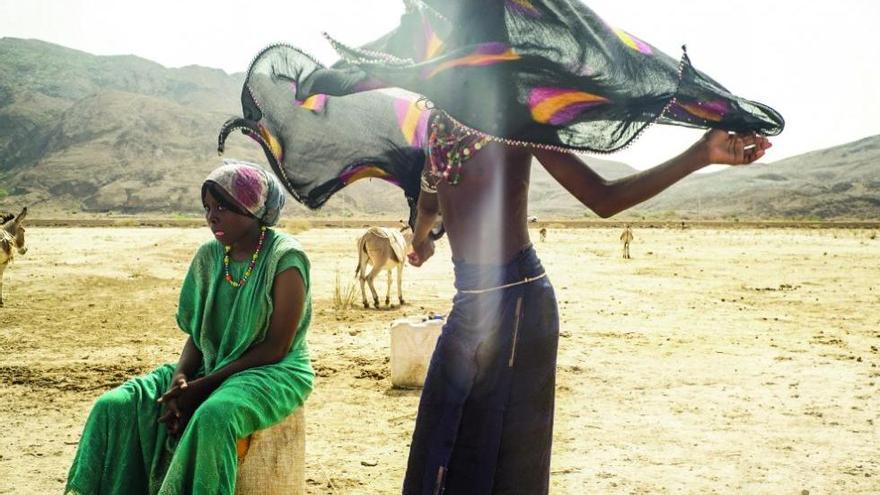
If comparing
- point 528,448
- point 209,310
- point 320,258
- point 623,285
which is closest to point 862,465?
point 528,448

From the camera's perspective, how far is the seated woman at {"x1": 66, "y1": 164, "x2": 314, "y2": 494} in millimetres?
3139

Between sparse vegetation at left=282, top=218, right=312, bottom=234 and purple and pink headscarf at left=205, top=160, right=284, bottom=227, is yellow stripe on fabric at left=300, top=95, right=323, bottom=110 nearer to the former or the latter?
purple and pink headscarf at left=205, top=160, right=284, bottom=227

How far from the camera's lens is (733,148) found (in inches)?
84.7

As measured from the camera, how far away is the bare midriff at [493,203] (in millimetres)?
2402

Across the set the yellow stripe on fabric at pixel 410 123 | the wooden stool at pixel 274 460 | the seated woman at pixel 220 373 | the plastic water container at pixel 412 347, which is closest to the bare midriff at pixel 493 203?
the yellow stripe on fabric at pixel 410 123

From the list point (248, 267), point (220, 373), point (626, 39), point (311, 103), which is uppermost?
point (626, 39)

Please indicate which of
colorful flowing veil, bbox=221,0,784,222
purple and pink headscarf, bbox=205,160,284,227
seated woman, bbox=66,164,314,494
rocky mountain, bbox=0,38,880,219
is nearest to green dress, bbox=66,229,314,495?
seated woman, bbox=66,164,314,494

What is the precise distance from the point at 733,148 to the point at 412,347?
472 cm

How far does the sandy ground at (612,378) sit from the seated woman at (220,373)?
1.41 metres

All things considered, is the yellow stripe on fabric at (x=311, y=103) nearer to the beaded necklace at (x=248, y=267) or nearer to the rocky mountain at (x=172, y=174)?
the beaded necklace at (x=248, y=267)

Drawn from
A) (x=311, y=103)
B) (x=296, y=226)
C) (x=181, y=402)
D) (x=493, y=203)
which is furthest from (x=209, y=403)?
(x=296, y=226)

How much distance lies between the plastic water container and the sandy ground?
0.58 feet

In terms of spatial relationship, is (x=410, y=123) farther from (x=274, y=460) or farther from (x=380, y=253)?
(x=380, y=253)

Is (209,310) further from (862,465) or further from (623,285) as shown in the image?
(623,285)
